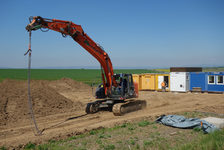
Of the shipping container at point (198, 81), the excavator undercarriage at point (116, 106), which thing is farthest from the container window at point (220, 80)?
the excavator undercarriage at point (116, 106)

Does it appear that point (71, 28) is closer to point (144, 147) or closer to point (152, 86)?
point (144, 147)

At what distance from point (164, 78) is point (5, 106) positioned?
750 inches

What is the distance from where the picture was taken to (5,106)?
1561cm

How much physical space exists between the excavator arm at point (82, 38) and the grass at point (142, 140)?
4.63m

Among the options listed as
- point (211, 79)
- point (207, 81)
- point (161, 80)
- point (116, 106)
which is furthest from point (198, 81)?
point (116, 106)

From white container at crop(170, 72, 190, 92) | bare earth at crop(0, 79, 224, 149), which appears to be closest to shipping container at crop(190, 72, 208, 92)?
white container at crop(170, 72, 190, 92)

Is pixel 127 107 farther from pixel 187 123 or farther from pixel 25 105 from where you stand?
pixel 25 105

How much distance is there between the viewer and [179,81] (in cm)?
2666

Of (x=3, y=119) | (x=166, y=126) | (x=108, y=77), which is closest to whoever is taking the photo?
(x=166, y=126)

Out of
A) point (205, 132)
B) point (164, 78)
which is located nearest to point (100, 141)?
point (205, 132)

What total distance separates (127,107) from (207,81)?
46.4ft

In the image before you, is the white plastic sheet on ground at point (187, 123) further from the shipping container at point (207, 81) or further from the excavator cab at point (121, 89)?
the shipping container at point (207, 81)

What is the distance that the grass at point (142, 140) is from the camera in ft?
24.2

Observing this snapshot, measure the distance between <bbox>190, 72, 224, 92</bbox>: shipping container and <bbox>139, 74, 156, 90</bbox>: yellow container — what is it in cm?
502
